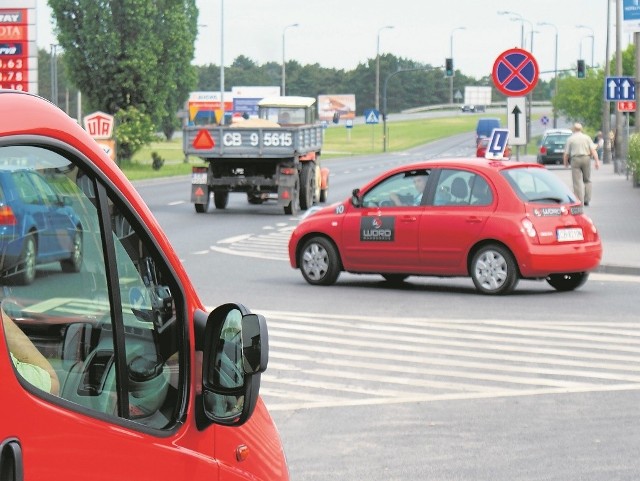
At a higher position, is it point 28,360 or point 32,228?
point 32,228

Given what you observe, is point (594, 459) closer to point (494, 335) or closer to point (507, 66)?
point (494, 335)

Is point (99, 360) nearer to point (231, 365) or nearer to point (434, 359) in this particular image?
point (231, 365)

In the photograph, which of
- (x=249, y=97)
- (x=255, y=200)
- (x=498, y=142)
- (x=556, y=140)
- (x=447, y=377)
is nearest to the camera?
(x=447, y=377)

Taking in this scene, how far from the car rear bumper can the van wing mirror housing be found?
42.3 ft

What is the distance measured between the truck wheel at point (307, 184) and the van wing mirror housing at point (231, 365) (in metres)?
30.4

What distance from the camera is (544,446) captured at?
817cm

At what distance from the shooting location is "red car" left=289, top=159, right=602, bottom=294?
1628 centimetres

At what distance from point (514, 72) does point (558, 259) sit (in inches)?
238

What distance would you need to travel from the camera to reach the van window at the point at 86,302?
2.85 meters

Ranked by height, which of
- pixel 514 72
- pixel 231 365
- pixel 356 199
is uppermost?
pixel 514 72

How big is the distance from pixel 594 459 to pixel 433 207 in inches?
362

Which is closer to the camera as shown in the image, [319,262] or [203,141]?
[319,262]

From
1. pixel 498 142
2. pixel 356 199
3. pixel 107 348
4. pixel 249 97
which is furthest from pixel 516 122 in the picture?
pixel 249 97

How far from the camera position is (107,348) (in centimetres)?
312
